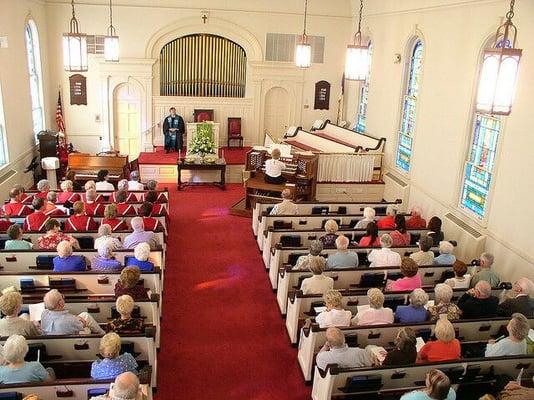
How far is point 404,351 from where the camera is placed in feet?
15.3

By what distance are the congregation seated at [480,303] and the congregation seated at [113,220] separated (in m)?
4.80

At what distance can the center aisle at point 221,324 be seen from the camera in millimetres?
5695

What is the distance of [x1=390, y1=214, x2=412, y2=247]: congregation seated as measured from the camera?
774cm

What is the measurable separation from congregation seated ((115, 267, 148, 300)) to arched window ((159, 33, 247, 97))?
34.3 ft

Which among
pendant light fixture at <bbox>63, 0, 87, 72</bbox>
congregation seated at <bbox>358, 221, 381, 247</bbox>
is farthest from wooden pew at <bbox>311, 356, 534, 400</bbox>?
pendant light fixture at <bbox>63, 0, 87, 72</bbox>

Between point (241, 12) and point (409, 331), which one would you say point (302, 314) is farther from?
point (241, 12)

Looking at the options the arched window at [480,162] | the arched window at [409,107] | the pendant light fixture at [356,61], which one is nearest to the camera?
the arched window at [480,162]

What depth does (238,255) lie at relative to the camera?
29.4 ft

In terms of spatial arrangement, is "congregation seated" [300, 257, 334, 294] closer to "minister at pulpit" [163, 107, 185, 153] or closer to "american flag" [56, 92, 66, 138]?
"minister at pulpit" [163, 107, 185, 153]

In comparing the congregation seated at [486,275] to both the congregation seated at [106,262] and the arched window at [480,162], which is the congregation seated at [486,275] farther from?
the congregation seated at [106,262]

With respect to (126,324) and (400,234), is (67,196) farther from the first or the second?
(400,234)

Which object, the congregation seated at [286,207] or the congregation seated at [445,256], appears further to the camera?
the congregation seated at [286,207]

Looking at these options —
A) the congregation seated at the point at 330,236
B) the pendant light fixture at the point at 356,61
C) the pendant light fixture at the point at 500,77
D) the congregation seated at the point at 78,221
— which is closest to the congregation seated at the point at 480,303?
the pendant light fixture at the point at 500,77

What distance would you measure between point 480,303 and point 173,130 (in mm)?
10845
